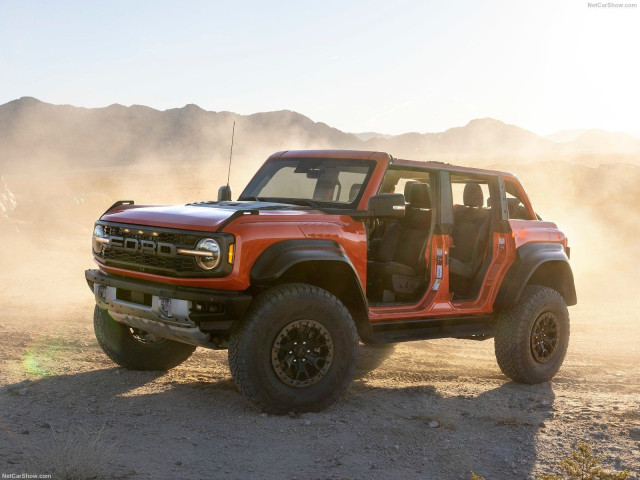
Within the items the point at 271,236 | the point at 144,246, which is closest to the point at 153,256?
the point at 144,246

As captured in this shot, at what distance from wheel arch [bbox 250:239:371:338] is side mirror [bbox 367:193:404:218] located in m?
0.45

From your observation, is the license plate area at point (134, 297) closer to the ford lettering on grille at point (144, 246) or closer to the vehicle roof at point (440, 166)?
the ford lettering on grille at point (144, 246)

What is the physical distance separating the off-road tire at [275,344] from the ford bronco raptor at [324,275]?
0.01 meters

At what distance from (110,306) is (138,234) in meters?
0.69

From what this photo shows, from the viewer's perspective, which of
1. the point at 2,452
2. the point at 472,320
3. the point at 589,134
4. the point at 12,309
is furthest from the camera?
the point at 589,134

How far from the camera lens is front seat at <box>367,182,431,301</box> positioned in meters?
6.89

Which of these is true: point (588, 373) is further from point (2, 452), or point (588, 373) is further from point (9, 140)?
point (9, 140)

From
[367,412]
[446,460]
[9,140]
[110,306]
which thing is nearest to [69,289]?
[110,306]

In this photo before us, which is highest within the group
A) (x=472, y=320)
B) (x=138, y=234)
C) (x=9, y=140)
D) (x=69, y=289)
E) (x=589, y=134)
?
(x=589, y=134)

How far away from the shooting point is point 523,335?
24.5 ft

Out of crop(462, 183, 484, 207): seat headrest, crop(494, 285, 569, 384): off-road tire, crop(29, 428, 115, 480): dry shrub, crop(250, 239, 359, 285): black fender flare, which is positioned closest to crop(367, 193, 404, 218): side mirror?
crop(250, 239, 359, 285): black fender flare

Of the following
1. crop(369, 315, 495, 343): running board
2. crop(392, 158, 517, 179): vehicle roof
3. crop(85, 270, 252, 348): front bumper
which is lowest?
crop(369, 315, 495, 343): running board

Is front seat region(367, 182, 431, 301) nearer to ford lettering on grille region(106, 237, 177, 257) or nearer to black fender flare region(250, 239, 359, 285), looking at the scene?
black fender flare region(250, 239, 359, 285)

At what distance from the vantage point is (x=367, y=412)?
20.3ft
